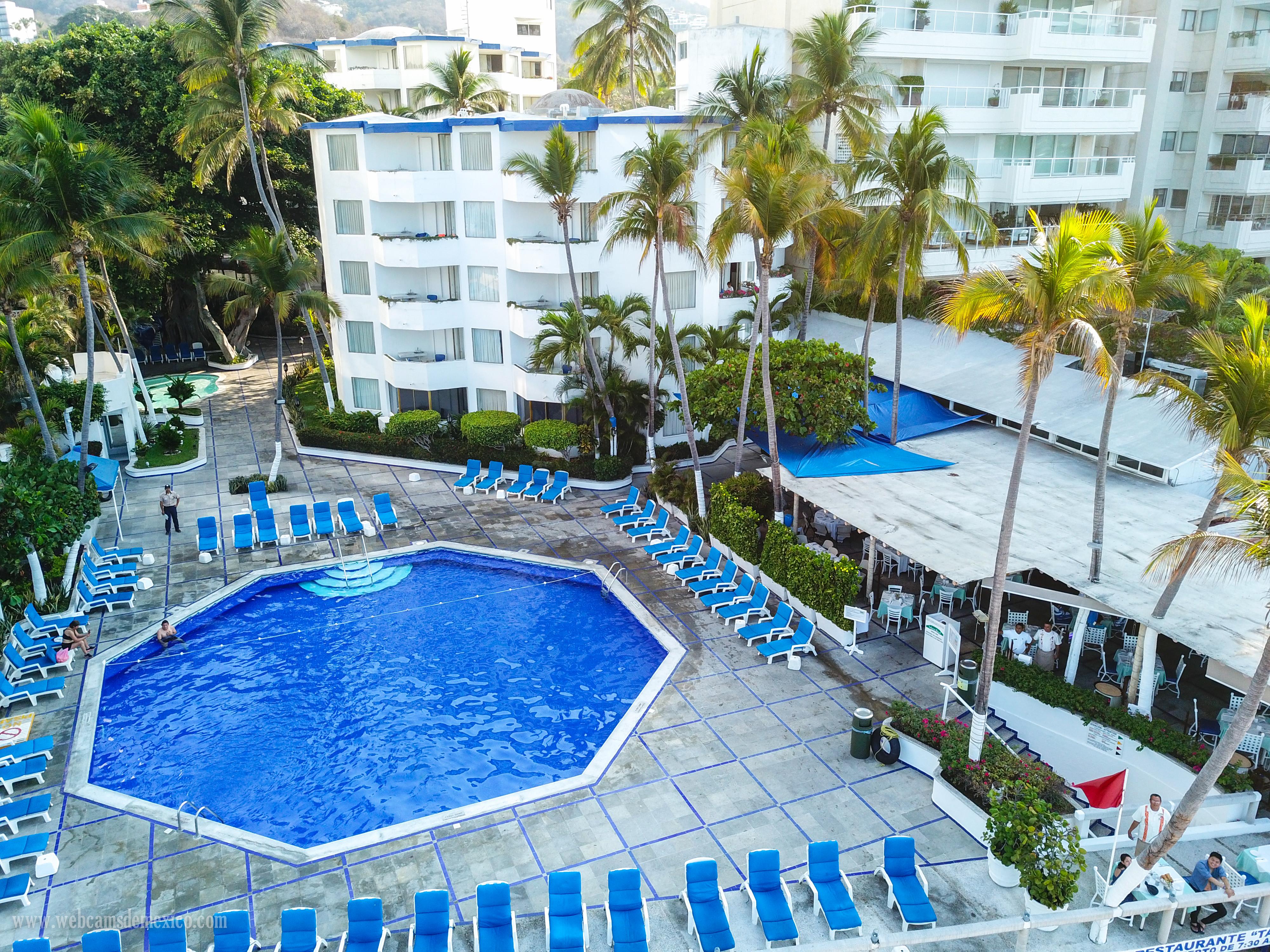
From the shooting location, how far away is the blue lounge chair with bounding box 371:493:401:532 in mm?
27125

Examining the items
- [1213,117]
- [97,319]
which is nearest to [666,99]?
[1213,117]

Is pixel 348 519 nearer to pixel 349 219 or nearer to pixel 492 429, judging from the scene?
Result: pixel 492 429

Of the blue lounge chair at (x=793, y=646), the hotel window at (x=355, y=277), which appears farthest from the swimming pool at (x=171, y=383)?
the blue lounge chair at (x=793, y=646)

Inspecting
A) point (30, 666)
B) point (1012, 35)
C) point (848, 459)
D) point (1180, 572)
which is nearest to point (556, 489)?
point (848, 459)

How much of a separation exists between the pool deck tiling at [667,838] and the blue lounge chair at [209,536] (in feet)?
13.0

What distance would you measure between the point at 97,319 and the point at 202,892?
87.6 feet

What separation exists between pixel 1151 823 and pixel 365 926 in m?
11.0

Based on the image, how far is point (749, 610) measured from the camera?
21.6m

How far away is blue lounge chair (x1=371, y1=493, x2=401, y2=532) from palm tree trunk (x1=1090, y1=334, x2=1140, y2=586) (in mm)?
18270

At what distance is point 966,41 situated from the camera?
34.9 m

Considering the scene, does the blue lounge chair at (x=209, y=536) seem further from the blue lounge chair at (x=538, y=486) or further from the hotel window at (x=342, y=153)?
the hotel window at (x=342, y=153)

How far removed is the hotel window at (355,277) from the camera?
112ft

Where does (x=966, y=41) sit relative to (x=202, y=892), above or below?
above

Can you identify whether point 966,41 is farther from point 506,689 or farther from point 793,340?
point 506,689
